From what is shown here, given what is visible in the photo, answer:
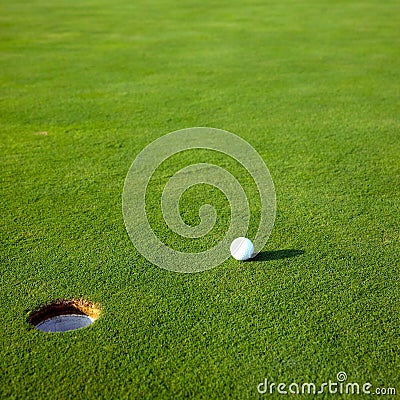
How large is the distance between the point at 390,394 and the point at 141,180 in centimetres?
335

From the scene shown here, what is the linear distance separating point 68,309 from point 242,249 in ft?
4.72

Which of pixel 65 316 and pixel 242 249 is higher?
pixel 242 249

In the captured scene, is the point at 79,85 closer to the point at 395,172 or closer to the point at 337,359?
the point at 395,172

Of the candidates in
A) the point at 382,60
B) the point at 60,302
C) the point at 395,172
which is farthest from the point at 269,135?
the point at 382,60

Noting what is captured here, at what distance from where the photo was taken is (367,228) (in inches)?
182

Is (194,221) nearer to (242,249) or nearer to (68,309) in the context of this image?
(242,249)

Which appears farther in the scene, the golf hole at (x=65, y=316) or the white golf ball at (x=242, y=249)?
the white golf ball at (x=242, y=249)

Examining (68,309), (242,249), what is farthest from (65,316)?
(242,249)

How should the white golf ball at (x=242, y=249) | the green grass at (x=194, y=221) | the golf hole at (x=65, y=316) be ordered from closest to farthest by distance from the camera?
the green grass at (x=194, y=221) → the golf hole at (x=65, y=316) → the white golf ball at (x=242, y=249)

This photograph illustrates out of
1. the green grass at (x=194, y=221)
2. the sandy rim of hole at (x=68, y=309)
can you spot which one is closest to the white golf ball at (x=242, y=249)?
the green grass at (x=194, y=221)

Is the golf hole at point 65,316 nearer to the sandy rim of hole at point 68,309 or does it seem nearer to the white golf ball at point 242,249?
the sandy rim of hole at point 68,309

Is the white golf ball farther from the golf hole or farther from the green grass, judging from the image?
the golf hole

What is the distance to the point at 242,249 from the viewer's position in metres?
4.15

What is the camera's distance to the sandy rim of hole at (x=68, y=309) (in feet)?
12.1
